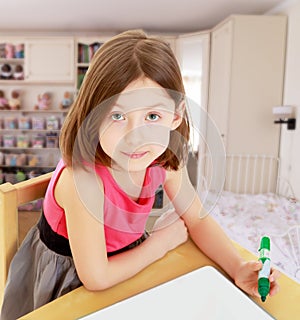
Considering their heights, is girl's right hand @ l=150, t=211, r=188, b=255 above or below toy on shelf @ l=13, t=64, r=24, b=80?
below

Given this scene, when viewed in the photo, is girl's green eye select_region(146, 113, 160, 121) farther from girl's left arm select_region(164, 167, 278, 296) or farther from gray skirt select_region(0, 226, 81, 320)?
gray skirt select_region(0, 226, 81, 320)

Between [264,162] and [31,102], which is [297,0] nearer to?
[264,162]

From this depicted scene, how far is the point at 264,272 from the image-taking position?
40cm

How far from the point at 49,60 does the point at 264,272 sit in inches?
144

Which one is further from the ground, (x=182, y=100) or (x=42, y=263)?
(x=182, y=100)

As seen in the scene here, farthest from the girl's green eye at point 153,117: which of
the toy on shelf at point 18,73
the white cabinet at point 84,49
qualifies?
the toy on shelf at point 18,73

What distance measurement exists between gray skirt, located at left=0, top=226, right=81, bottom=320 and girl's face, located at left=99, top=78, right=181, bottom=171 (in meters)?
0.23

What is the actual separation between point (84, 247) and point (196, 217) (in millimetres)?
197

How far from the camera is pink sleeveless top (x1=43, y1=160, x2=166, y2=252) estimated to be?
0.44m

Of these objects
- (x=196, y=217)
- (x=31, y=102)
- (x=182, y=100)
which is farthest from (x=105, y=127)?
(x=31, y=102)

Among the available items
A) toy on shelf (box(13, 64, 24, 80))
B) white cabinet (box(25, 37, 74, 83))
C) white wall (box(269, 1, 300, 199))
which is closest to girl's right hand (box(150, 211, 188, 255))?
white wall (box(269, 1, 300, 199))

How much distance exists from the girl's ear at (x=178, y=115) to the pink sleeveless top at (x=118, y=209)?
0.12 metres

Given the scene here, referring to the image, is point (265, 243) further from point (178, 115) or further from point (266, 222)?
point (266, 222)

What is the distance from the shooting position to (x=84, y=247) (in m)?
0.40
